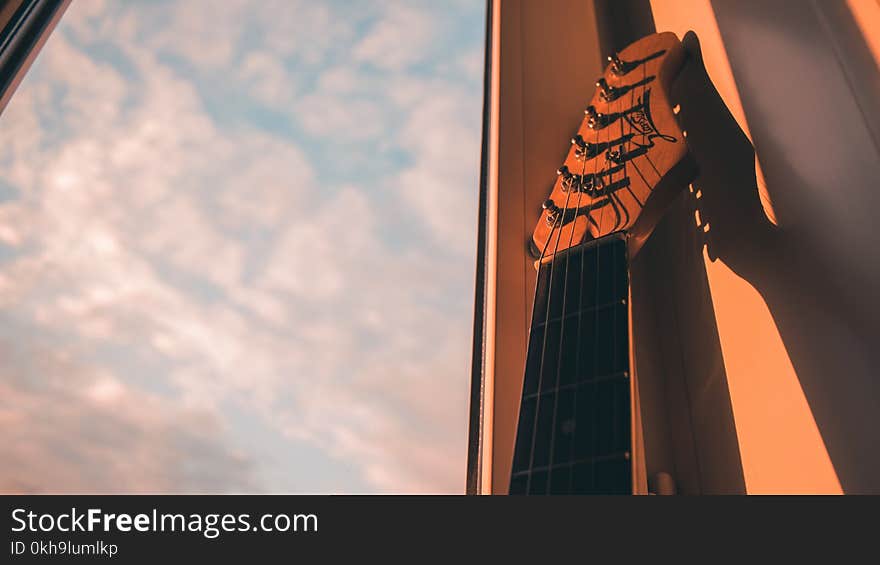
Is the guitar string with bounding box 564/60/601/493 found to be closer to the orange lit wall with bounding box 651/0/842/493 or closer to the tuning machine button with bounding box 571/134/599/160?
the tuning machine button with bounding box 571/134/599/160

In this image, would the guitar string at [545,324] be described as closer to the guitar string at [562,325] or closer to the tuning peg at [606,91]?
the guitar string at [562,325]

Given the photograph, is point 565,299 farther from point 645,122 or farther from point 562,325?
point 645,122

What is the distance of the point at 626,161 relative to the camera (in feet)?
2.37

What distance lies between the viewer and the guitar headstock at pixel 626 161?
2.23 ft

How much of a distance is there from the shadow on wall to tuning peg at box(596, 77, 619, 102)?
0.14 m

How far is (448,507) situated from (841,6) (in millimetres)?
580

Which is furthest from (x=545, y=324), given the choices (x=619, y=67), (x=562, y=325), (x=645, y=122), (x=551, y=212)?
(x=619, y=67)

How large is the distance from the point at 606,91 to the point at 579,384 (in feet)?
1.50

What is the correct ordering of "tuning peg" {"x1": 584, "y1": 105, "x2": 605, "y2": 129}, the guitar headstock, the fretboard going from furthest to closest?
"tuning peg" {"x1": 584, "y1": 105, "x2": 605, "y2": 129}
the guitar headstock
the fretboard

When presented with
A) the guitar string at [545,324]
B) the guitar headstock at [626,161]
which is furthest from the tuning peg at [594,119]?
the guitar string at [545,324]

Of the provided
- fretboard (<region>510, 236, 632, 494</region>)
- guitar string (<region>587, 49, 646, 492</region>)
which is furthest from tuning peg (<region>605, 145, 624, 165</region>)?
fretboard (<region>510, 236, 632, 494</region>)

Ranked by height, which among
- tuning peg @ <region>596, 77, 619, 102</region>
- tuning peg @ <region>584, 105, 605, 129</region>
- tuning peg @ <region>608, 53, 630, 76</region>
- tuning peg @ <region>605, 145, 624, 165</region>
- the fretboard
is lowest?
the fretboard

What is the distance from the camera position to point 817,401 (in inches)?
20.7

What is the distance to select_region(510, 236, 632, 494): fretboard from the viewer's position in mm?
485
